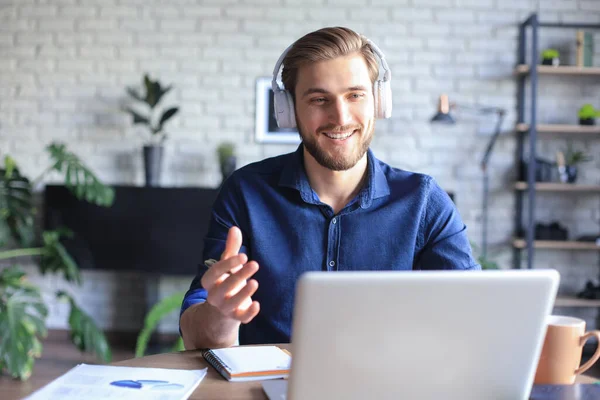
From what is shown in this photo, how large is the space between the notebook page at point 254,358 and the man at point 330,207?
1.01ft

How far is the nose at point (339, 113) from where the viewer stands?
1511 mm

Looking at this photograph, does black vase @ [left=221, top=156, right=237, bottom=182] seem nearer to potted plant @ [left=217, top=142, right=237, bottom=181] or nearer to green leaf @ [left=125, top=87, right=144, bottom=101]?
potted plant @ [left=217, top=142, right=237, bottom=181]

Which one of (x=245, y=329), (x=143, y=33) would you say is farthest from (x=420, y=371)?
(x=143, y=33)

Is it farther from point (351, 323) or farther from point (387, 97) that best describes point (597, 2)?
point (351, 323)

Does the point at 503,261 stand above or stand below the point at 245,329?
below

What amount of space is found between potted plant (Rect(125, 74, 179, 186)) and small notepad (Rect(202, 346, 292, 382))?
297cm

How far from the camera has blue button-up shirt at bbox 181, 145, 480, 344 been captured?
1477 millimetres

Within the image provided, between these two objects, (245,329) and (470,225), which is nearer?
(245,329)

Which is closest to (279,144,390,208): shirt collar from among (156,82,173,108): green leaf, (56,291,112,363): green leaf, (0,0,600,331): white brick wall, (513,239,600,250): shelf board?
(56,291,112,363): green leaf

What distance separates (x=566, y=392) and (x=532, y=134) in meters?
3.28

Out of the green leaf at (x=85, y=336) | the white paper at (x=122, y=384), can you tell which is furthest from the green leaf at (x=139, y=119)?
the white paper at (x=122, y=384)

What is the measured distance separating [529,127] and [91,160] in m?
2.78

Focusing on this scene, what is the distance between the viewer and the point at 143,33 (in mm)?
4246

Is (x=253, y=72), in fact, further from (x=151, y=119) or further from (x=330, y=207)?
(x=330, y=207)
